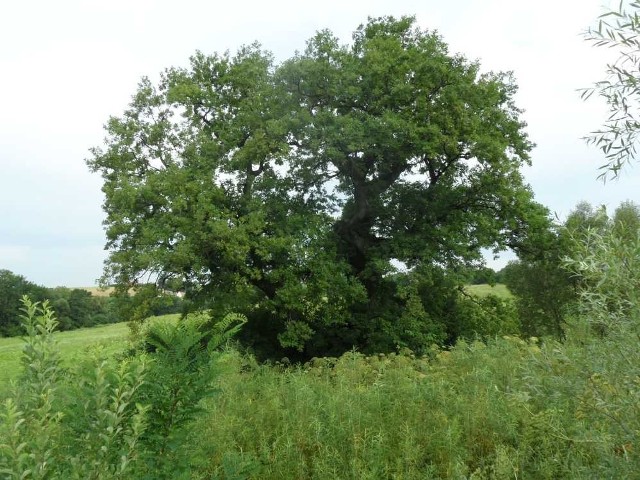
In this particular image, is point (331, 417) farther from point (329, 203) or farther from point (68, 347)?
point (329, 203)

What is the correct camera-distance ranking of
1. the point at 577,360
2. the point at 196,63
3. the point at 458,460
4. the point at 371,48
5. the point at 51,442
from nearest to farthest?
1. the point at 51,442
2. the point at 577,360
3. the point at 458,460
4. the point at 371,48
5. the point at 196,63

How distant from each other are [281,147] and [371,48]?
5224 millimetres

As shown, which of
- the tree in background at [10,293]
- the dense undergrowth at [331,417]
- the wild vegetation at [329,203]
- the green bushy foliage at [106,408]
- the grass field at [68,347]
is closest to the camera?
→ the green bushy foliage at [106,408]

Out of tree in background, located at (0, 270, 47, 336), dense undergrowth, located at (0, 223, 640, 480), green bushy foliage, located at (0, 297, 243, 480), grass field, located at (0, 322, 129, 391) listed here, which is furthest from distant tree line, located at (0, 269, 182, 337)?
green bushy foliage, located at (0, 297, 243, 480)

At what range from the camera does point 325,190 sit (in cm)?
2241

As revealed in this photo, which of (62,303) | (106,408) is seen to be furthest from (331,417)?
(62,303)

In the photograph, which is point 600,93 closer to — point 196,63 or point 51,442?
point 51,442

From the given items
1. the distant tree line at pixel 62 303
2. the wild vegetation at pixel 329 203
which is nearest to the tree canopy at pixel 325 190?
the wild vegetation at pixel 329 203

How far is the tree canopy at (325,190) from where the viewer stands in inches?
738

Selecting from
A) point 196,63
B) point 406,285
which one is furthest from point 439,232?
point 196,63

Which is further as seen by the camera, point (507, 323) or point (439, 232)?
point (507, 323)

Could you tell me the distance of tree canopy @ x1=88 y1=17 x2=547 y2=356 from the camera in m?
18.7

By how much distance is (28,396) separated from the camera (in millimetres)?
3369

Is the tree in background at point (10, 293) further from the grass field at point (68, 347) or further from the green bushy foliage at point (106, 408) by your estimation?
the green bushy foliage at point (106, 408)
